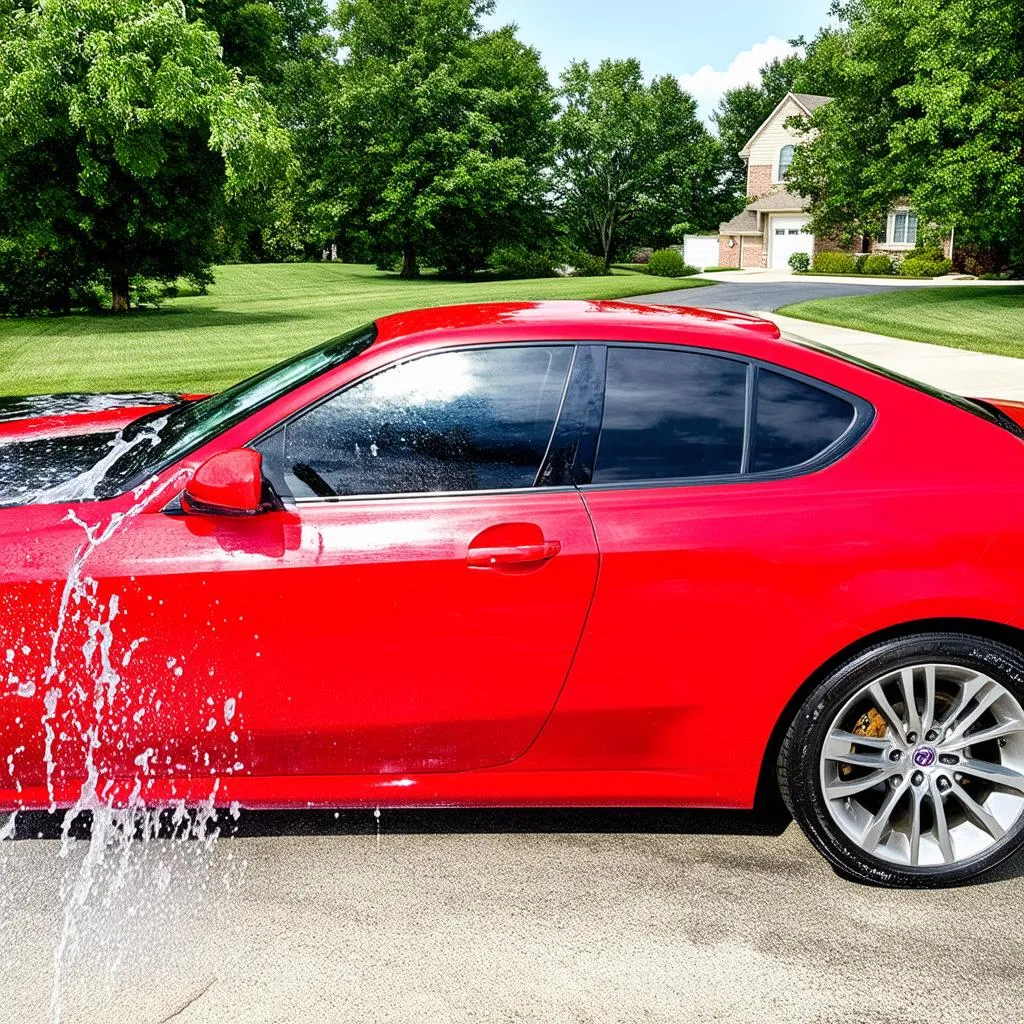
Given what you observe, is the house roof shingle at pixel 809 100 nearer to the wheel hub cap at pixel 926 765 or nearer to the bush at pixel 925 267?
the bush at pixel 925 267

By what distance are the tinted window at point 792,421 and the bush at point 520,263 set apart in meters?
51.7

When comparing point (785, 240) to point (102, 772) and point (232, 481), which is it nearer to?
point (232, 481)

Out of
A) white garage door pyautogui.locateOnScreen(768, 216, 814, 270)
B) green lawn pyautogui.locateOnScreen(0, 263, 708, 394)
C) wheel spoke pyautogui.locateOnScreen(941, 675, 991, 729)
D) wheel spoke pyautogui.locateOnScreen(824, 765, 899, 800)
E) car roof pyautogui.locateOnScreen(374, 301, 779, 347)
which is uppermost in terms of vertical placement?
→ white garage door pyautogui.locateOnScreen(768, 216, 814, 270)

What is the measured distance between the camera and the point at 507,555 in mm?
3037

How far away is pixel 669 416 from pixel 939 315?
77.1 feet

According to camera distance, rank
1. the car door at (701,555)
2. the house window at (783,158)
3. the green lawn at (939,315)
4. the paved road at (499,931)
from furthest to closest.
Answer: the house window at (783,158), the green lawn at (939,315), the car door at (701,555), the paved road at (499,931)

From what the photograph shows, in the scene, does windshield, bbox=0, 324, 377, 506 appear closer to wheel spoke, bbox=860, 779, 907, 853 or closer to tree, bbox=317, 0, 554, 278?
wheel spoke, bbox=860, 779, 907, 853

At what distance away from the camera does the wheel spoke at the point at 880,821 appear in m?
3.20

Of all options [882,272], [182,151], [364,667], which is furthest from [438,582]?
[882,272]

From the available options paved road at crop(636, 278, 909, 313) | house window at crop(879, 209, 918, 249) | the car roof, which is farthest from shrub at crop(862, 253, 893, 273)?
the car roof

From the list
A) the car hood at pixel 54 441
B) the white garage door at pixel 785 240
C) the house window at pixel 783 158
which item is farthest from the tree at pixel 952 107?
the house window at pixel 783 158

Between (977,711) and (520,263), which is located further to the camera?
(520,263)

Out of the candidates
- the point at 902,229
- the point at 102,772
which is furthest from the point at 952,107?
the point at 102,772

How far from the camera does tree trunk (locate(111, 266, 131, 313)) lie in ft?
102
